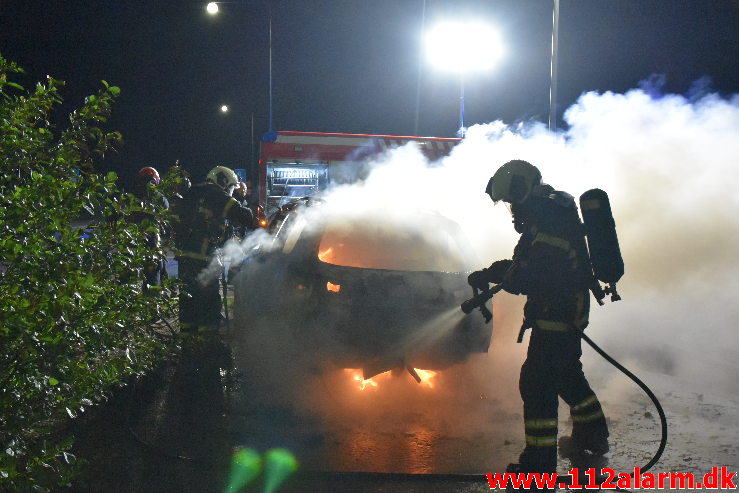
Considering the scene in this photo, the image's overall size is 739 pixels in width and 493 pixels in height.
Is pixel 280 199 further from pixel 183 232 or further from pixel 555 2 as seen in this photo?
pixel 183 232

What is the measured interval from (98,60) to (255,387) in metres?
39.8

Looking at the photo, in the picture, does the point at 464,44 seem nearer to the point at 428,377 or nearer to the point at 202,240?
the point at 202,240

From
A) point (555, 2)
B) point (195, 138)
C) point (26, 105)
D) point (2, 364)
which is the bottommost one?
point (2, 364)

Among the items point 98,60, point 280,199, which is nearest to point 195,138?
point 98,60

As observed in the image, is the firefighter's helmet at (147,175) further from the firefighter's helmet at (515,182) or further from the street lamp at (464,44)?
the street lamp at (464,44)

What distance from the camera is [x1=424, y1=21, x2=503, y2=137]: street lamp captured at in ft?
47.4

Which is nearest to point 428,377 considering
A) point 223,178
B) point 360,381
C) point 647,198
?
point 360,381

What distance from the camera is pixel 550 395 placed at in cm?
384

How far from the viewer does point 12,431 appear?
264cm

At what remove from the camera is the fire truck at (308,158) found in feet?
52.3

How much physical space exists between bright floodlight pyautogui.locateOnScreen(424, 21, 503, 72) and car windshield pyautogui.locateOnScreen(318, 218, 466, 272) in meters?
9.78

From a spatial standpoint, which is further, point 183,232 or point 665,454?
point 183,232

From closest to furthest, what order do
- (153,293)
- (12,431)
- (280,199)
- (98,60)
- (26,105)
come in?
(12,431) → (26,105) → (153,293) → (280,199) → (98,60)

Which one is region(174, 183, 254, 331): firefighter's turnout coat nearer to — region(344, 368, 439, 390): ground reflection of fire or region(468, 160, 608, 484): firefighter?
region(344, 368, 439, 390): ground reflection of fire
